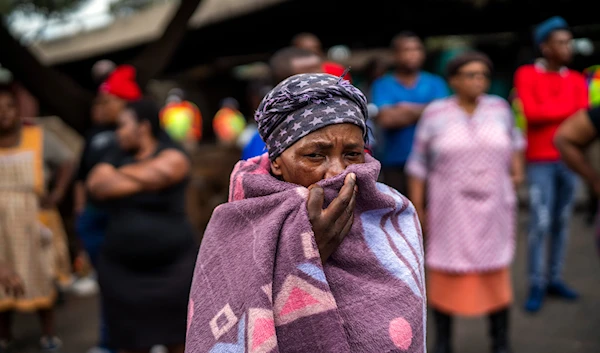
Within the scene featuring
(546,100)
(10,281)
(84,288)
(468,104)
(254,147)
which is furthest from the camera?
(84,288)

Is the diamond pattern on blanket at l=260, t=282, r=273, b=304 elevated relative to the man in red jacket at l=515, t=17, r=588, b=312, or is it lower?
elevated

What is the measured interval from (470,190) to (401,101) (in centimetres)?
113

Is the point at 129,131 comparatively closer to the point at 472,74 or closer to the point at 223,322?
the point at 223,322

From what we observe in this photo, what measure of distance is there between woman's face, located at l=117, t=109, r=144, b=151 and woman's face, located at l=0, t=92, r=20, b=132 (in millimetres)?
→ 1538

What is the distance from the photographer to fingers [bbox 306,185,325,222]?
1336 millimetres

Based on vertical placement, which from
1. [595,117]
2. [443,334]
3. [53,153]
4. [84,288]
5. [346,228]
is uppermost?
[346,228]

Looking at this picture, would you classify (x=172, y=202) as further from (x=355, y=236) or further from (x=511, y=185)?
(x=511, y=185)

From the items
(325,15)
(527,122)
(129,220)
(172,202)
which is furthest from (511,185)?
(325,15)

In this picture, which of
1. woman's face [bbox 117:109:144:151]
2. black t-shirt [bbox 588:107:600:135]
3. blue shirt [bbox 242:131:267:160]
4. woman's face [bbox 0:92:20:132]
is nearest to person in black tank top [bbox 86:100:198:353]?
woman's face [bbox 117:109:144:151]

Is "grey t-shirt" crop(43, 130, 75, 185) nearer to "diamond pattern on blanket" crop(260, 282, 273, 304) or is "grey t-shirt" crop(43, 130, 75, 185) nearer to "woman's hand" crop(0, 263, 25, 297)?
"woman's hand" crop(0, 263, 25, 297)

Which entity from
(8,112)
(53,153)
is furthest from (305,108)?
(53,153)

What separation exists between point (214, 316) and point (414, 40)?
353 centimetres

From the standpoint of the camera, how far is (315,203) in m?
1.34

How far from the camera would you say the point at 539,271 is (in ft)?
15.8
